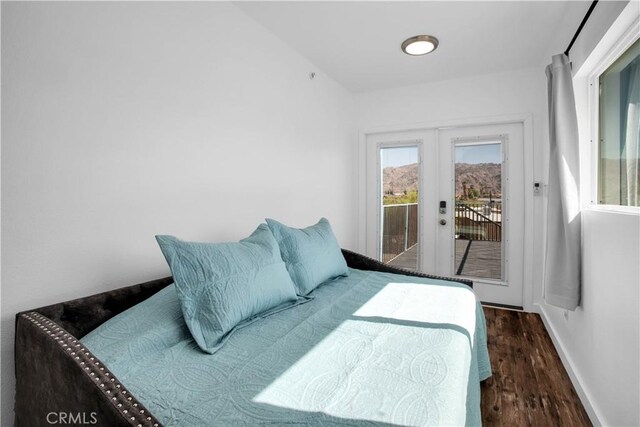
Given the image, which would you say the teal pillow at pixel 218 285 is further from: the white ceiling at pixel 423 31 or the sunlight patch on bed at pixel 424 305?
the white ceiling at pixel 423 31

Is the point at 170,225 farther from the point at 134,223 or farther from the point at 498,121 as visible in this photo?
the point at 498,121

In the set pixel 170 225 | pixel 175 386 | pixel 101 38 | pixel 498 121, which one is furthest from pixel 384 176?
pixel 175 386

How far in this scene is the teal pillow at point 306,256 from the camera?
196cm

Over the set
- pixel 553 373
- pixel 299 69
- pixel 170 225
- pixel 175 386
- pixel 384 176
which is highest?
pixel 299 69

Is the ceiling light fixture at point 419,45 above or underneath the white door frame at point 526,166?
above

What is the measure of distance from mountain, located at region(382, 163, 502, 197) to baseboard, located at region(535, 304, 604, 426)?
4.54 feet

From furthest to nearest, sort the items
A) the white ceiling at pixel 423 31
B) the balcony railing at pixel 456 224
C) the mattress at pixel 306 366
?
the balcony railing at pixel 456 224, the white ceiling at pixel 423 31, the mattress at pixel 306 366

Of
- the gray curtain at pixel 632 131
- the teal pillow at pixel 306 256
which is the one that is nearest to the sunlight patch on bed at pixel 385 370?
the teal pillow at pixel 306 256

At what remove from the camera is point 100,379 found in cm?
87

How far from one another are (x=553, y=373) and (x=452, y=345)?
1.50 m

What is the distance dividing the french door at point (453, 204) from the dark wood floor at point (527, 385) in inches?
32.4

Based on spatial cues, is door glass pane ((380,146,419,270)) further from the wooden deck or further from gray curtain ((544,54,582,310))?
gray curtain ((544,54,582,310))

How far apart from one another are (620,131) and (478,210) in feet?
6.43

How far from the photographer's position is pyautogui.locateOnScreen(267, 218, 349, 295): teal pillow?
1956 millimetres
